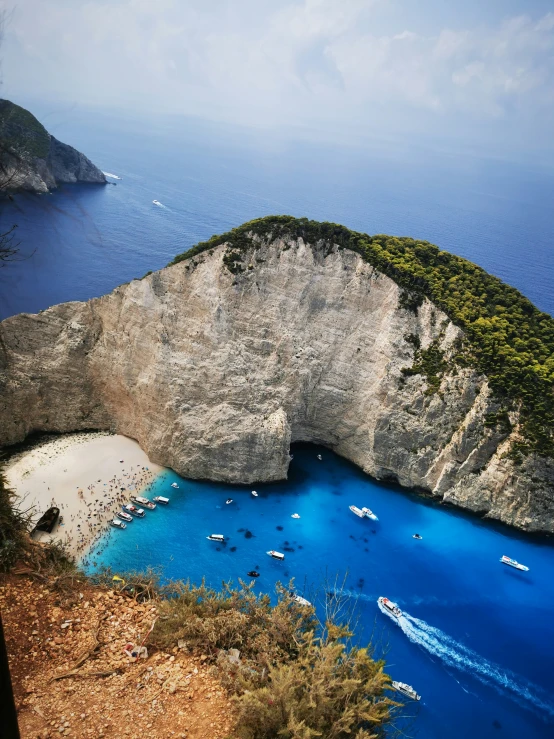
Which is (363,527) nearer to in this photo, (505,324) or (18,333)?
(505,324)

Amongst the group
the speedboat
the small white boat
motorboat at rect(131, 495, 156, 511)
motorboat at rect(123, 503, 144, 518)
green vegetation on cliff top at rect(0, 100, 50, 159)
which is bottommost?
motorboat at rect(123, 503, 144, 518)

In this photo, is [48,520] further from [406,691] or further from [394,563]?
[406,691]

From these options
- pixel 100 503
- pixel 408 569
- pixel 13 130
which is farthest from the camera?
pixel 100 503

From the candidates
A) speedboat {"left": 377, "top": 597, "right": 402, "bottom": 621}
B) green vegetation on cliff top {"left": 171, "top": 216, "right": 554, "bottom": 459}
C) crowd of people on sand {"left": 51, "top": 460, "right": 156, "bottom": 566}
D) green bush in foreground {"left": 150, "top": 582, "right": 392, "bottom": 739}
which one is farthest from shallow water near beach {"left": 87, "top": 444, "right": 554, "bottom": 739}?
green bush in foreground {"left": 150, "top": 582, "right": 392, "bottom": 739}

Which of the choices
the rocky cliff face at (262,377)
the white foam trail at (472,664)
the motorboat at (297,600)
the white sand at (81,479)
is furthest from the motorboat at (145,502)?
the white foam trail at (472,664)

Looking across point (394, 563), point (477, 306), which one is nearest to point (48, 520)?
point (394, 563)

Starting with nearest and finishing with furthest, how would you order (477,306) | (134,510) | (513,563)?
(134,510) → (513,563) → (477,306)

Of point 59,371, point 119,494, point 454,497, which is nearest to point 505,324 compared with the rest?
point 454,497

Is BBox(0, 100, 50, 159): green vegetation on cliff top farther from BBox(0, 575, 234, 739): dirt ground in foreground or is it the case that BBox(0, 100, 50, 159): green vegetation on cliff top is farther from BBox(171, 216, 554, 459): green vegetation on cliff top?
BBox(171, 216, 554, 459): green vegetation on cliff top
